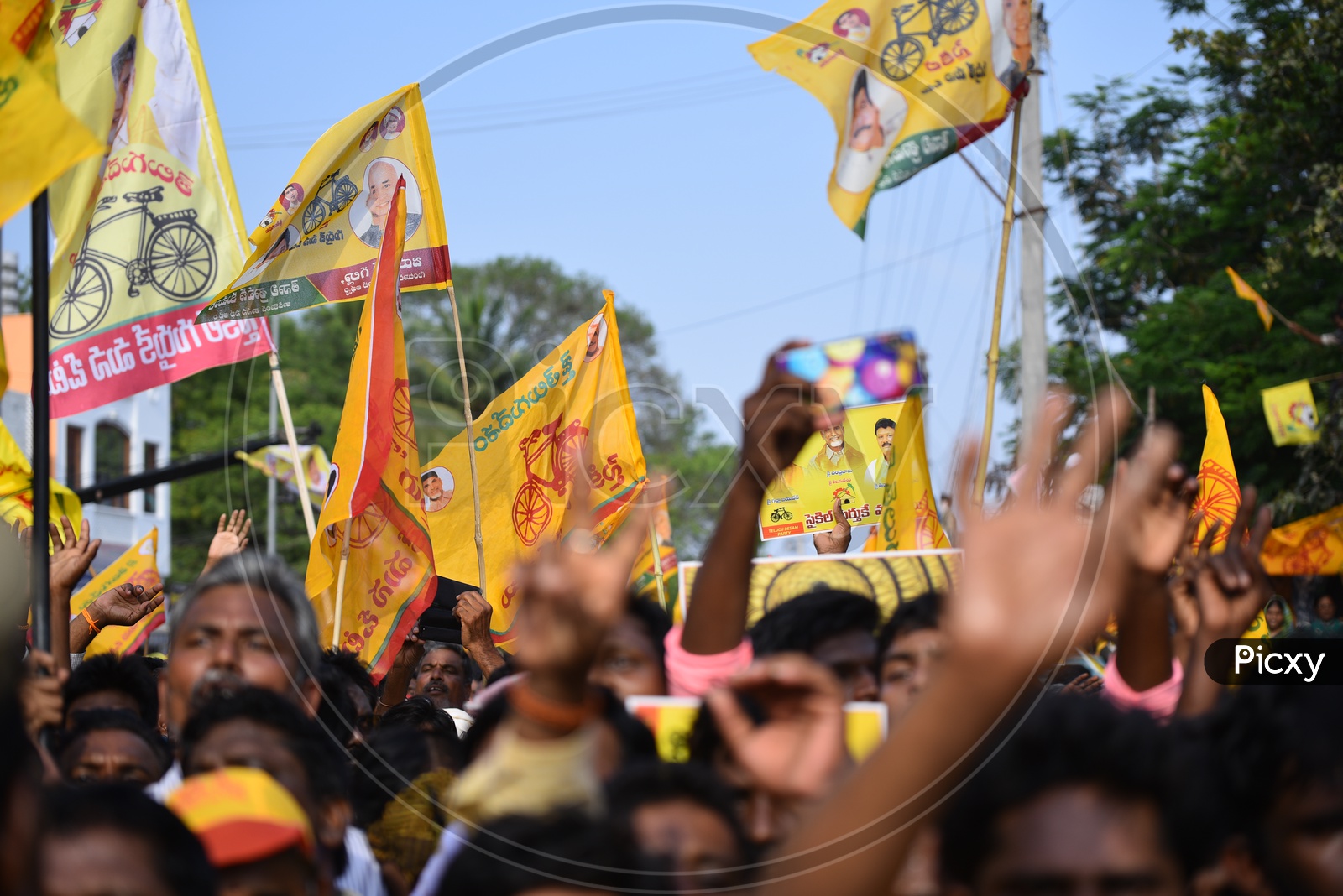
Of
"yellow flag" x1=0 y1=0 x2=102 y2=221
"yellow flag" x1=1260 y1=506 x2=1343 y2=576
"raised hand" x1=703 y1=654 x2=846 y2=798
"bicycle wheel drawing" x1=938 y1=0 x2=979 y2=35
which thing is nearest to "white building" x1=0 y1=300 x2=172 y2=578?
"yellow flag" x1=1260 y1=506 x2=1343 y2=576

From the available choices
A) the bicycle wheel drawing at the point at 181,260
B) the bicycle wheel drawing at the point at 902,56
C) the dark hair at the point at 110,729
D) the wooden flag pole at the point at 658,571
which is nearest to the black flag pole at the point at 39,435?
the dark hair at the point at 110,729

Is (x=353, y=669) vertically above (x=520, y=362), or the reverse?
(x=520, y=362)

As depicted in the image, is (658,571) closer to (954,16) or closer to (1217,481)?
(954,16)

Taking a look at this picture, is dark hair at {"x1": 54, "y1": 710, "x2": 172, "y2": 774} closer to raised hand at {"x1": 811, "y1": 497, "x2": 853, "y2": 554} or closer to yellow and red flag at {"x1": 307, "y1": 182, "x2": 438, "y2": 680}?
yellow and red flag at {"x1": 307, "y1": 182, "x2": 438, "y2": 680}

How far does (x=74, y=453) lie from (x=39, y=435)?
3027cm

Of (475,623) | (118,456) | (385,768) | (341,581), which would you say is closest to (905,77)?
(475,623)

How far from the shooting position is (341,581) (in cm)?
570

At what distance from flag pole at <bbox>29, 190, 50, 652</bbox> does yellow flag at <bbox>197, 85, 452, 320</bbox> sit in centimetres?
248

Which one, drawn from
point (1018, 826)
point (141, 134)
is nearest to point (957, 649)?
point (1018, 826)

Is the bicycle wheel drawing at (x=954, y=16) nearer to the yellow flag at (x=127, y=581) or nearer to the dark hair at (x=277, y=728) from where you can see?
the dark hair at (x=277, y=728)

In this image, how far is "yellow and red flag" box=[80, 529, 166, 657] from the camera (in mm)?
7078

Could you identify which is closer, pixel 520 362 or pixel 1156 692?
pixel 1156 692

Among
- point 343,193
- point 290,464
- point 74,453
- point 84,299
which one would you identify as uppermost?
point 343,193

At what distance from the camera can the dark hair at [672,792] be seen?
80.4 inches
